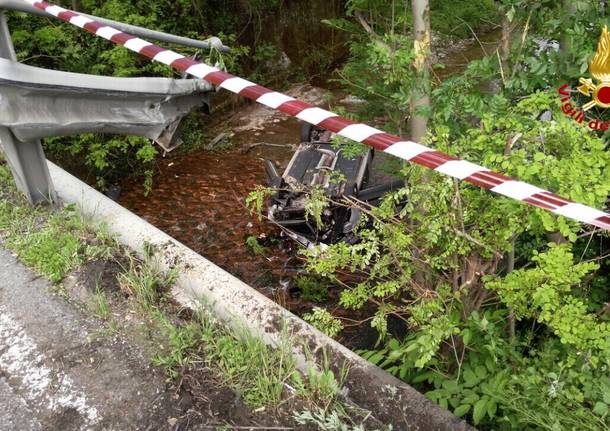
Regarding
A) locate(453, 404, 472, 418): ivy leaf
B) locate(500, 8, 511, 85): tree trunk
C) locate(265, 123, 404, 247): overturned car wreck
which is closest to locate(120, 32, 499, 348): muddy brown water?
locate(265, 123, 404, 247): overturned car wreck

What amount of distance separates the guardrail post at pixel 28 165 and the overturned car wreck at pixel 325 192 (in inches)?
106

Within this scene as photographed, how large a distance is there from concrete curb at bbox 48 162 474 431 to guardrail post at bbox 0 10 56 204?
198mm

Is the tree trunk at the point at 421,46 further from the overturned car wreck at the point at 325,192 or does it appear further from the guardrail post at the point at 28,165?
the guardrail post at the point at 28,165

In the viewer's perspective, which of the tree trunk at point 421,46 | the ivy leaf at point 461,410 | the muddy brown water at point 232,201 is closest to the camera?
the ivy leaf at point 461,410

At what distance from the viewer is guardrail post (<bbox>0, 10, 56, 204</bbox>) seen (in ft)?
9.60

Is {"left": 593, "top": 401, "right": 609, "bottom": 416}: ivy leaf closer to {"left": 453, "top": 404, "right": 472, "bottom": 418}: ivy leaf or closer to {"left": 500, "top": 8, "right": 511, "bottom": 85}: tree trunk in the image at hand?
{"left": 453, "top": 404, "right": 472, "bottom": 418}: ivy leaf

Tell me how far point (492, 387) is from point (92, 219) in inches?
106

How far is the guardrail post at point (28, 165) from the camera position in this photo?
2926 millimetres

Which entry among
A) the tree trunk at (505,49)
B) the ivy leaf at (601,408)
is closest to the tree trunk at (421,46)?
the tree trunk at (505,49)

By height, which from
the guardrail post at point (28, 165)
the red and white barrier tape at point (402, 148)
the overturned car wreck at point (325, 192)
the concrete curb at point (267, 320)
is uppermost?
the red and white barrier tape at point (402, 148)

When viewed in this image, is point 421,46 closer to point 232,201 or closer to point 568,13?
point 568,13

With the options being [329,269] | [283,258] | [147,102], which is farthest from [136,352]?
[283,258]

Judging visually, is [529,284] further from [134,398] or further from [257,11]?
[257,11]

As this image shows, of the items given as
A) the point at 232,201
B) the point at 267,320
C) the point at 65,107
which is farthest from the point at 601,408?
the point at 232,201
